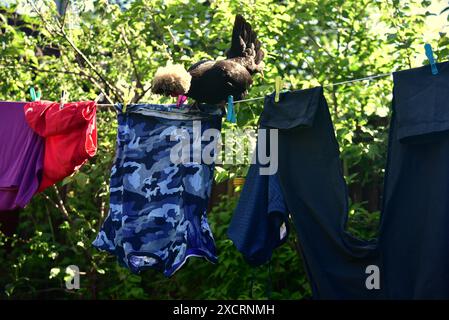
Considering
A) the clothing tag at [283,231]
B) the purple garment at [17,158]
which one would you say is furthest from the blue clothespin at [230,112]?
the purple garment at [17,158]

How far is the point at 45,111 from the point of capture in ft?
9.62

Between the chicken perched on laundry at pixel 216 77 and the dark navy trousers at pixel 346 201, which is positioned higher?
the chicken perched on laundry at pixel 216 77

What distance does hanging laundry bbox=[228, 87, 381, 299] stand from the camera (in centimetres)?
257

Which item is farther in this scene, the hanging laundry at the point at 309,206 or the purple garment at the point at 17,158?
the purple garment at the point at 17,158

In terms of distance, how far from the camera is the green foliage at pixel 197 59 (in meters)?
3.73

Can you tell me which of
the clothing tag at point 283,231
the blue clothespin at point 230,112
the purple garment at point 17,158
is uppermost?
the blue clothespin at point 230,112

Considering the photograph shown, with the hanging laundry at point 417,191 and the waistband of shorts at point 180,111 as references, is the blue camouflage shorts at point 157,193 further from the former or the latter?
the hanging laundry at point 417,191

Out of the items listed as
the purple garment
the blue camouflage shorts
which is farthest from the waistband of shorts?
the purple garment

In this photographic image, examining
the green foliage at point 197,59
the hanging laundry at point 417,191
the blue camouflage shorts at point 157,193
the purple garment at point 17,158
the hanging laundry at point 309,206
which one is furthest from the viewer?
the green foliage at point 197,59

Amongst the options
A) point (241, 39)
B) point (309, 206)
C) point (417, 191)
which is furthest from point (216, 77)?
point (417, 191)

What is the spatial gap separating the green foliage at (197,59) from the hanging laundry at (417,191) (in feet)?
3.56

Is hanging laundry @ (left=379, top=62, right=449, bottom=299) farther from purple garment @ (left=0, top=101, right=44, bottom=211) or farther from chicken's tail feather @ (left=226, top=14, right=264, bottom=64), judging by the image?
purple garment @ (left=0, top=101, right=44, bottom=211)

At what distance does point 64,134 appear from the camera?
290 centimetres
